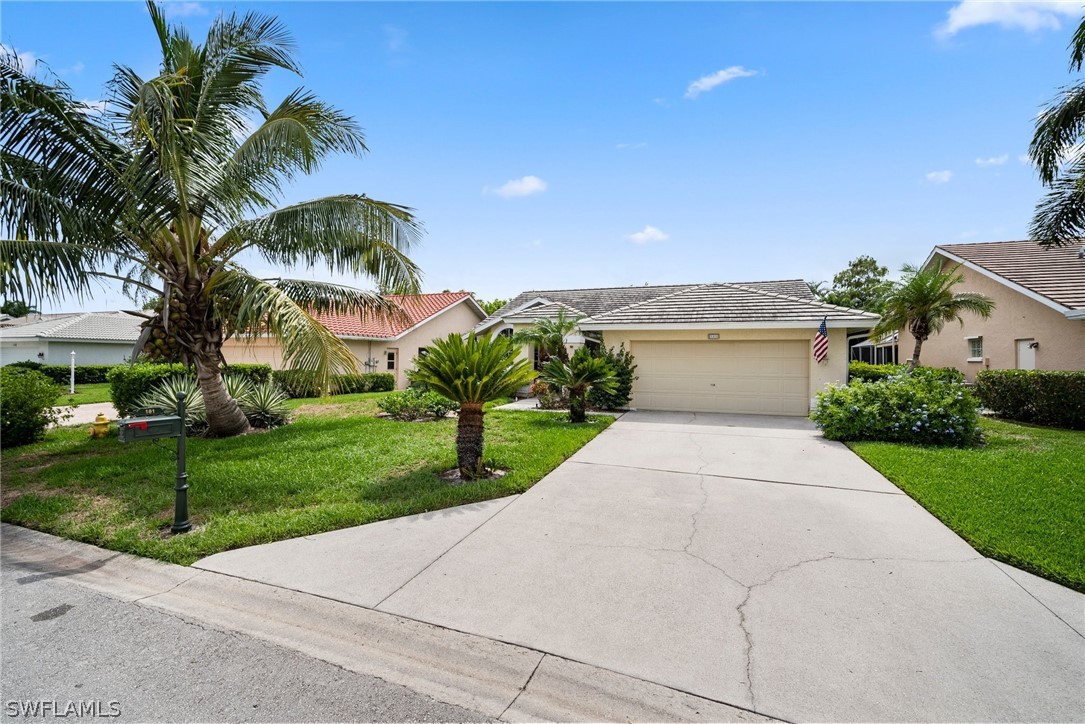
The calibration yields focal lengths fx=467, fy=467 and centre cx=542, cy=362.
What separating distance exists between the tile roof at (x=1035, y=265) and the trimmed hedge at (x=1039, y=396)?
336 centimetres

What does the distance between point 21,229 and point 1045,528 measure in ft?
44.4

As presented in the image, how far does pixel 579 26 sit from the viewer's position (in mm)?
9156

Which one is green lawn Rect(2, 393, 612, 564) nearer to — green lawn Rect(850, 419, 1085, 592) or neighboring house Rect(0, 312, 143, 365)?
green lawn Rect(850, 419, 1085, 592)

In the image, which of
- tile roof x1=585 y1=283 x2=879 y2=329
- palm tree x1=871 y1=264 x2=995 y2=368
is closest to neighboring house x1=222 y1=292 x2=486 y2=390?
tile roof x1=585 y1=283 x2=879 y2=329

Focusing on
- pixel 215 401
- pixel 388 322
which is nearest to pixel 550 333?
pixel 388 322

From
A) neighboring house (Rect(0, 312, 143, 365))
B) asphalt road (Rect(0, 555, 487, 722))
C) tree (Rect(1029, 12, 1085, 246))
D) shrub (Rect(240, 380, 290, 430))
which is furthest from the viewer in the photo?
neighboring house (Rect(0, 312, 143, 365))

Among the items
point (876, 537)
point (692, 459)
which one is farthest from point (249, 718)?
point (692, 459)

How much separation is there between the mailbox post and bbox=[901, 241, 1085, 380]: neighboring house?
19502mm

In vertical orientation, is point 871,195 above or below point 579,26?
below

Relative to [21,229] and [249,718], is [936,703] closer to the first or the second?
[249,718]

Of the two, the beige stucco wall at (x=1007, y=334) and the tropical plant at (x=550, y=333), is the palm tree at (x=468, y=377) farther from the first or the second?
the beige stucco wall at (x=1007, y=334)

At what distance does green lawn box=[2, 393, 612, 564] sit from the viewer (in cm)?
500

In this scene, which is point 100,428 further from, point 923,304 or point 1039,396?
point 923,304

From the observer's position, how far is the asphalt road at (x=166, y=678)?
251 cm
